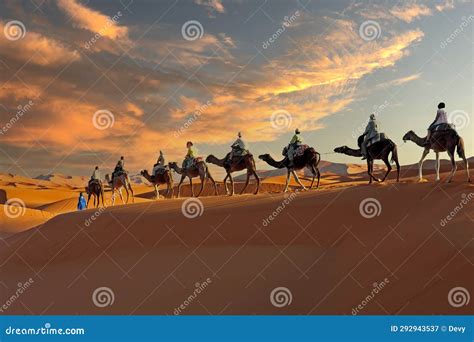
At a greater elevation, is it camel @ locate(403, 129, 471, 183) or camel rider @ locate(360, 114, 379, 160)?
camel rider @ locate(360, 114, 379, 160)

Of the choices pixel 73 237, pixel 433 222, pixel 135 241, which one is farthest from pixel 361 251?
pixel 73 237

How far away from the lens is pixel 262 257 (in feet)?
42.0

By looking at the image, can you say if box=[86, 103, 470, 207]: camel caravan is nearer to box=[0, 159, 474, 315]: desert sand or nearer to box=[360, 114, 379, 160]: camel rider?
box=[360, 114, 379, 160]: camel rider

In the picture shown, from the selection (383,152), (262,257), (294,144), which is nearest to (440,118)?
(383,152)

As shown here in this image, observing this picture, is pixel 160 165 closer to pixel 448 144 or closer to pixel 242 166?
pixel 242 166

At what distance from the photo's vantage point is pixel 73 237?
16984 millimetres

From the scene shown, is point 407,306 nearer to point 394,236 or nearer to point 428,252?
point 428,252

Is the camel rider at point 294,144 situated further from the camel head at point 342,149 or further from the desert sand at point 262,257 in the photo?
the desert sand at point 262,257

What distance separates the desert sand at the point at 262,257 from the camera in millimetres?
10156

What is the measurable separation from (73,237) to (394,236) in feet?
36.2

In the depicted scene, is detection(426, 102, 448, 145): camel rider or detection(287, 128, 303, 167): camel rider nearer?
detection(426, 102, 448, 145): camel rider

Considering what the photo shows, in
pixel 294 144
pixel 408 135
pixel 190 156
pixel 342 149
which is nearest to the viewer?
pixel 408 135

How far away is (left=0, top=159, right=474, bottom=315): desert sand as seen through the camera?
33.3ft

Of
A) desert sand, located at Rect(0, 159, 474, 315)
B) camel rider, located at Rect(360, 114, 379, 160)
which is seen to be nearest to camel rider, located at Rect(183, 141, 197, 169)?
→ desert sand, located at Rect(0, 159, 474, 315)
